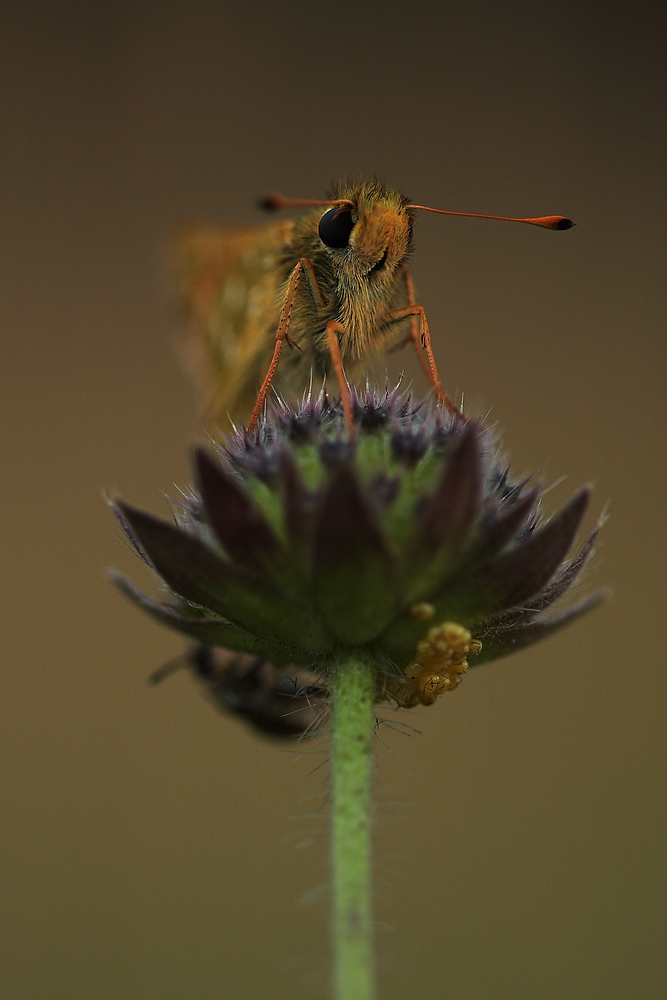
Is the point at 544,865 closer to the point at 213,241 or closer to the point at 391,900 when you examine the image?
the point at 213,241

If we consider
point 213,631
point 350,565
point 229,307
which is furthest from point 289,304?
point 229,307

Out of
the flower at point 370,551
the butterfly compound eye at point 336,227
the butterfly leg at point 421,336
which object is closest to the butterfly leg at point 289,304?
the butterfly compound eye at point 336,227

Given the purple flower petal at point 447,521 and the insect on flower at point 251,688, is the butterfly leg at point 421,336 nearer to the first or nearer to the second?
the purple flower petal at point 447,521

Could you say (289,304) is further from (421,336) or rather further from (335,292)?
(421,336)

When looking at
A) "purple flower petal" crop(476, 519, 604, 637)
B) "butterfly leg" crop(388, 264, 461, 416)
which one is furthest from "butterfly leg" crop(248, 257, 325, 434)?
"purple flower petal" crop(476, 519, 604, 637)

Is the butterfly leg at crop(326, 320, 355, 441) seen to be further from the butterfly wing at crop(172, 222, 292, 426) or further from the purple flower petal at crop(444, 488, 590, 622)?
the butterfly wing at crop(172, 222, 292, 426)

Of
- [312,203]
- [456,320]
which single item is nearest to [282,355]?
[312,203]
